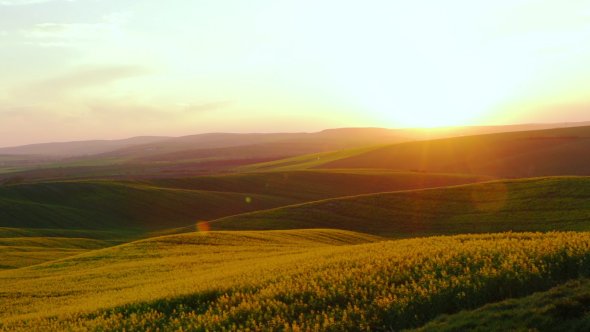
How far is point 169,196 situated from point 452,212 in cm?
5189

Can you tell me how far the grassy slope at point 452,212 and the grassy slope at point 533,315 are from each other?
1490 inches

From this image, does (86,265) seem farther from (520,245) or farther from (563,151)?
(563,151)

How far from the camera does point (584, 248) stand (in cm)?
1373

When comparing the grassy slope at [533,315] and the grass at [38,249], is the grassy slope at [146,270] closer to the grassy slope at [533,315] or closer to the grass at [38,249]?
the grass at [38,249]

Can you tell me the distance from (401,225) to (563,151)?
260 ft

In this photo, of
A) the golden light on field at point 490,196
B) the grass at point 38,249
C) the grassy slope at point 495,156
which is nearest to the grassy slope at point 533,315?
the grass at point 38,249

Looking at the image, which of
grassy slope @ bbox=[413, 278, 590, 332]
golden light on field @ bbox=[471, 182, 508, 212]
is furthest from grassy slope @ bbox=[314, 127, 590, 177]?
grassy slope @ bbox=[413, 278, 590, 332]

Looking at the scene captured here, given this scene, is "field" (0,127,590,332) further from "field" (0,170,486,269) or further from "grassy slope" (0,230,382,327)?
"field" (0,170,486,269)

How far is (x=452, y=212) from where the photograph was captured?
181 feet

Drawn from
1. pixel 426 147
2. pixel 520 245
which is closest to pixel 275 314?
pixel 520 245

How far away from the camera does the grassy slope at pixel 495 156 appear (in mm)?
103606

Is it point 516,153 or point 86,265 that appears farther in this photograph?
point 516,153

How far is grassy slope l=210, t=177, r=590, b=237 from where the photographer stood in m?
47.8

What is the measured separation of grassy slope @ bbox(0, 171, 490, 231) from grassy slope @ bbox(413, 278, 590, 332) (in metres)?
63.2
